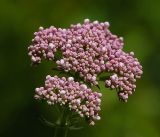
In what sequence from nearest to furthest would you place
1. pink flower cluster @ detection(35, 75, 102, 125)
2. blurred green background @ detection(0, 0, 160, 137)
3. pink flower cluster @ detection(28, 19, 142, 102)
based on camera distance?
1. pink flower cluster @ detection(35, 75, 102, 125)
2. pink flower cluster @ detection(28, 19, 142, 102)
3. blurred green background @ detection(0, 0, 160, 137)

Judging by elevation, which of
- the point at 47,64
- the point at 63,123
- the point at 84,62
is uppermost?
the point at 47,64

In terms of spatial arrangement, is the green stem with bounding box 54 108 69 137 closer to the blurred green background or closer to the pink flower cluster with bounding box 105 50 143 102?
the pink flower cluster with bounding box 105 50 143 102

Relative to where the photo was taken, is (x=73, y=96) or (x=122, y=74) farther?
(x=122, y=74)

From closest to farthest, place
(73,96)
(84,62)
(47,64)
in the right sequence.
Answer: (73,96), (84,62), (47,64)

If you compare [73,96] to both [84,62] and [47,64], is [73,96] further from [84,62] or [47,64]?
[47,64]

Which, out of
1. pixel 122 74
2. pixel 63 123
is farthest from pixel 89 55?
pixel 63 123

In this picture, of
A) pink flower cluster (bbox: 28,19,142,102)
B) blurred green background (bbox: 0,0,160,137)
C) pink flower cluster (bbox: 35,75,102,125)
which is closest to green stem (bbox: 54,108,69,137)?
pink flower cluster (bbox: 35,75,102,125)

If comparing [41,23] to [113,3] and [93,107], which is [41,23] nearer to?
[113,3]
